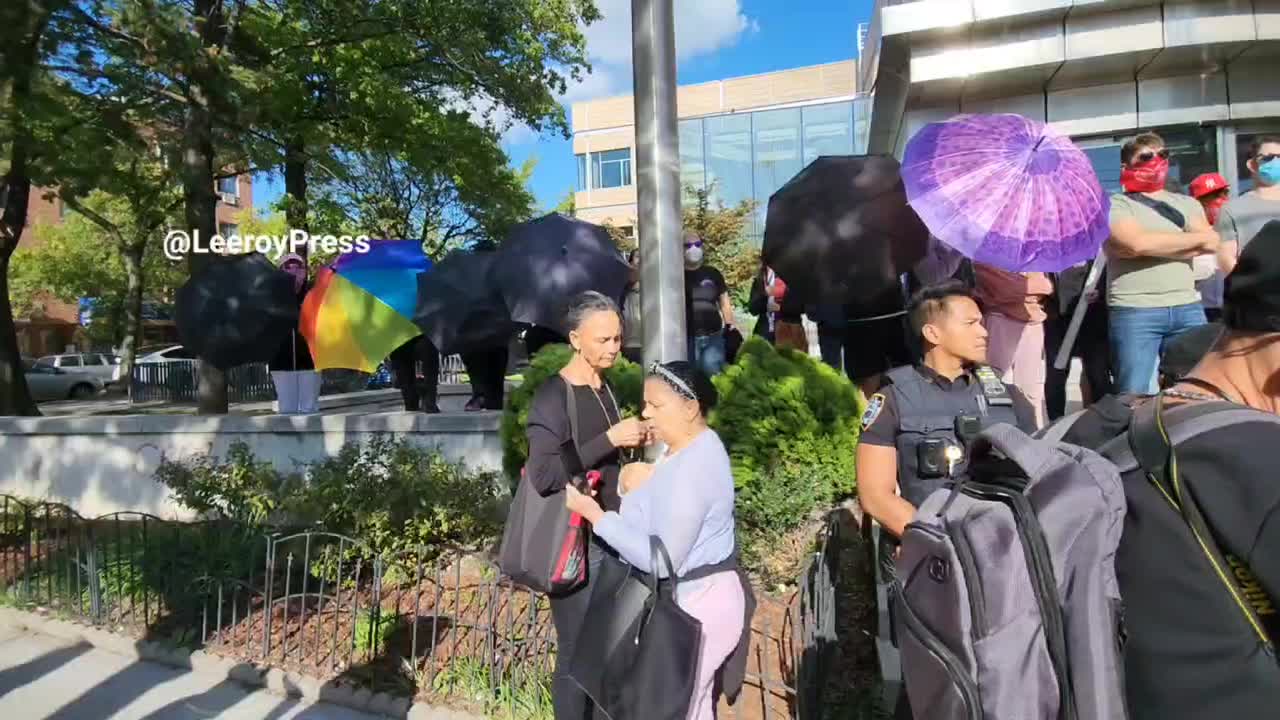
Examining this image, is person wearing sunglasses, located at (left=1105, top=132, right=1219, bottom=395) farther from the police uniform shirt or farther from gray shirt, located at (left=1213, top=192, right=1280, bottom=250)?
the police uniform shirt

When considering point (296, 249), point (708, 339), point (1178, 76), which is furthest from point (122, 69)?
point (1178, 76)

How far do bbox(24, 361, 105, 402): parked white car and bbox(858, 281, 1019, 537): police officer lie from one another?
3468cm

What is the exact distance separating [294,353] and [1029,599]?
866 cm

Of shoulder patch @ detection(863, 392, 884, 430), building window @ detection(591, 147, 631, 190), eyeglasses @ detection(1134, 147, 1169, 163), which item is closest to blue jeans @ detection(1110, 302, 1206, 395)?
eyeglasses @ detection(1134, 147, 1169, 163)

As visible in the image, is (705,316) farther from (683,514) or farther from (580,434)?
(683,514)

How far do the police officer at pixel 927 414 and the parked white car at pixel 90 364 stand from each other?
35454 millimetres

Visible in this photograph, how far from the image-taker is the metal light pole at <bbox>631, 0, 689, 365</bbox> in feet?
11.1

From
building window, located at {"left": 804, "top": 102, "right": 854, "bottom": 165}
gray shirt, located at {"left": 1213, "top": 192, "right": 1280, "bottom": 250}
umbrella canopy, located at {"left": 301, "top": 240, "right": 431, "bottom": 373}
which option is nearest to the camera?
gray shirt, located at {"left": 1213, "top": 192, "right": 1280, "bottom": 250}

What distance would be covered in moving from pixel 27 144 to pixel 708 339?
7623 mm

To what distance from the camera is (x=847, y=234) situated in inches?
171

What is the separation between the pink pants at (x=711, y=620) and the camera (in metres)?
2.56

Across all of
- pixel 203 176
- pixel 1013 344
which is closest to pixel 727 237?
pixel 203 176

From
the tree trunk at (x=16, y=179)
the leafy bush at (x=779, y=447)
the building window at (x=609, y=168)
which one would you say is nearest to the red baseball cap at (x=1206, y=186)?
the leafy bush at (x=779, y=447)

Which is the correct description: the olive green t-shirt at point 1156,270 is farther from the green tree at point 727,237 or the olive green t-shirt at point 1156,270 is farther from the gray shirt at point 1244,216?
the green tree at point 727,237
